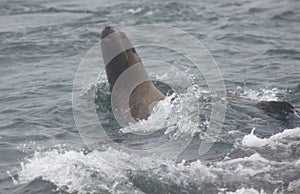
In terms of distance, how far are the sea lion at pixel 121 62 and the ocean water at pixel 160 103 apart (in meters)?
0.32

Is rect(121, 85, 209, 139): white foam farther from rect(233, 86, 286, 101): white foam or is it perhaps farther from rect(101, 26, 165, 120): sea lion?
rect(233, 86, 286, 101): white foam

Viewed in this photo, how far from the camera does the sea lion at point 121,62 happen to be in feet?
27.9

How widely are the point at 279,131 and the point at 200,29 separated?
7.04m

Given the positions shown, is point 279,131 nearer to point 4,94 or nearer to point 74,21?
point 4,94

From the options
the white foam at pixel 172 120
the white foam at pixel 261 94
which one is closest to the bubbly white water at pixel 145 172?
the white foam at pixel 172 120

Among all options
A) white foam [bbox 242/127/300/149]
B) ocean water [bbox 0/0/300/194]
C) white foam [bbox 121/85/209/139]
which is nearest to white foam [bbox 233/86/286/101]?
ocean water [bbox 0/0/300/194]

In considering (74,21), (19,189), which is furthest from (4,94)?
(74,21)

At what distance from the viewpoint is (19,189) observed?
618cm

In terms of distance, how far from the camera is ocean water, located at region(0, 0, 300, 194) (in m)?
6.11

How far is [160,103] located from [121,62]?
2.64ft

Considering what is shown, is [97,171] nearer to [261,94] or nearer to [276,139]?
[276,139]

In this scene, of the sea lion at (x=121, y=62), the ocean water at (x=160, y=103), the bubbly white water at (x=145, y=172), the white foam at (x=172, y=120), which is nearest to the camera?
the bubbly white water at (x=145, y=172)

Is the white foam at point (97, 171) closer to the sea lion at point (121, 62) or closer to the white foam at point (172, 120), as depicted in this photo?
the white foam at point (172, 120)

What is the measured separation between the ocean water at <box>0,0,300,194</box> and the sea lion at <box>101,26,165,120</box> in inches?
12.7
